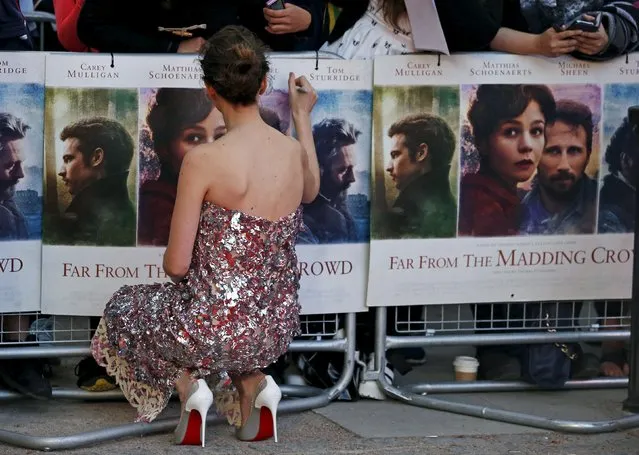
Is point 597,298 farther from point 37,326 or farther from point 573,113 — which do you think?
point 37,326

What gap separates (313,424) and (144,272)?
37.3 inches

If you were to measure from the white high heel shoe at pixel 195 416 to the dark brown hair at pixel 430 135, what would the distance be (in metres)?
1.41

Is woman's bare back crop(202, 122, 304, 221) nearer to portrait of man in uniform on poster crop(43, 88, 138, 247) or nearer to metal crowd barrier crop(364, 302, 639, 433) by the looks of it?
portrait of man in uniform on poster crop(43, 88, 138, 247)

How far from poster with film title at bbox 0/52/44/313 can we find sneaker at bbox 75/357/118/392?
0.42 m

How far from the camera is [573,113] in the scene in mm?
5805

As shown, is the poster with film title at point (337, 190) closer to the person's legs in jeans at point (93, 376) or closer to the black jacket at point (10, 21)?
the person's legs in jeans at point (93, 376)

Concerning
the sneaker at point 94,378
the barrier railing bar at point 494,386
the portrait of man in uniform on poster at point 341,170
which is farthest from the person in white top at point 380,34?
the sneaker at point 94,378

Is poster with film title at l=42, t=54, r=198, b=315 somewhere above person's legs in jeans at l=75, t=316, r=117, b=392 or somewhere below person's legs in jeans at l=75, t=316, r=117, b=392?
above

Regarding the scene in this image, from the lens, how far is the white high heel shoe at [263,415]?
5086mm

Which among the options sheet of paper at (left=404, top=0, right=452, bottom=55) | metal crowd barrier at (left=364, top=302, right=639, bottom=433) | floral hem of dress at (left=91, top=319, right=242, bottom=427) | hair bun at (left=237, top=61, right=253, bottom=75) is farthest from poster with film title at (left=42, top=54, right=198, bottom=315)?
metal crowd barrier at (left=364, top=302, right=639, bottom=433)

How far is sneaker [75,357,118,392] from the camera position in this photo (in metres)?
5.75

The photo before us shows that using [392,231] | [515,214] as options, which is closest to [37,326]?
[392,231]

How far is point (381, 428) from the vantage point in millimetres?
5445

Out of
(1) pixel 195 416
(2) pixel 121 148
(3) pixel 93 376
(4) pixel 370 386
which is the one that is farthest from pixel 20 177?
(4) pixel 370 386
